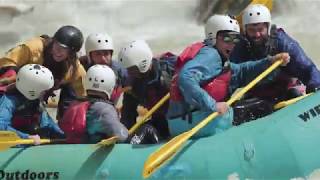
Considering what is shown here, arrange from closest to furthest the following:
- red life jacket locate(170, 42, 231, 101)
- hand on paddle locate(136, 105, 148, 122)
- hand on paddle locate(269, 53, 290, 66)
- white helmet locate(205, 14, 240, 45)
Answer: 1. red life jacket locate(170, 42, 231, 101)
2. white helmet locate(205, 14, 240, 45)
3. hand on paddle locate(269, 53, 290, 66)
4. hand on paddle locate(136, 105, 148, 122)

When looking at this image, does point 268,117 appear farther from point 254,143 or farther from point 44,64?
point 44,64

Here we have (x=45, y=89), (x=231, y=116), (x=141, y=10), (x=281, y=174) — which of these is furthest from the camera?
(x=141, y=10)

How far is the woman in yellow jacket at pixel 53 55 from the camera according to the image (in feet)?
20.9

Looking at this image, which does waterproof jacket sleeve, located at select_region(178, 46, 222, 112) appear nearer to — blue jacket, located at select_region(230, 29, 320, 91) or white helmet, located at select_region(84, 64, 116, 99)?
white helmet, located at select_region(84, 64, 116, 99)

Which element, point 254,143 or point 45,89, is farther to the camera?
point 45,89

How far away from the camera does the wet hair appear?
21.2 ft

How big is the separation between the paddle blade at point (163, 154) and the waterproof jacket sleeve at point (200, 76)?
10.6 inches

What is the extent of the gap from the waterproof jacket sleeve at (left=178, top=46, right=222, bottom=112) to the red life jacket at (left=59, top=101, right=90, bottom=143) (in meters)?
0.72

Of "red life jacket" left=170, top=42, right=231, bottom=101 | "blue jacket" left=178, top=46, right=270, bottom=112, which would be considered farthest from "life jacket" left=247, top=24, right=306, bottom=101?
"blue jacket" left=178, top=46, right=270, bottom=112

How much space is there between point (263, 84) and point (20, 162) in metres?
2.10

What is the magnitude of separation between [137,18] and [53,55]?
8912mm

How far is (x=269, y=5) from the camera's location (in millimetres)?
7402

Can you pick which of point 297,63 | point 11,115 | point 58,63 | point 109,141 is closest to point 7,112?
point 11,115

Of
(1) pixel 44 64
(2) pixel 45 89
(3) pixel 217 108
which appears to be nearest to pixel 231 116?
(3) pixel 217 108
